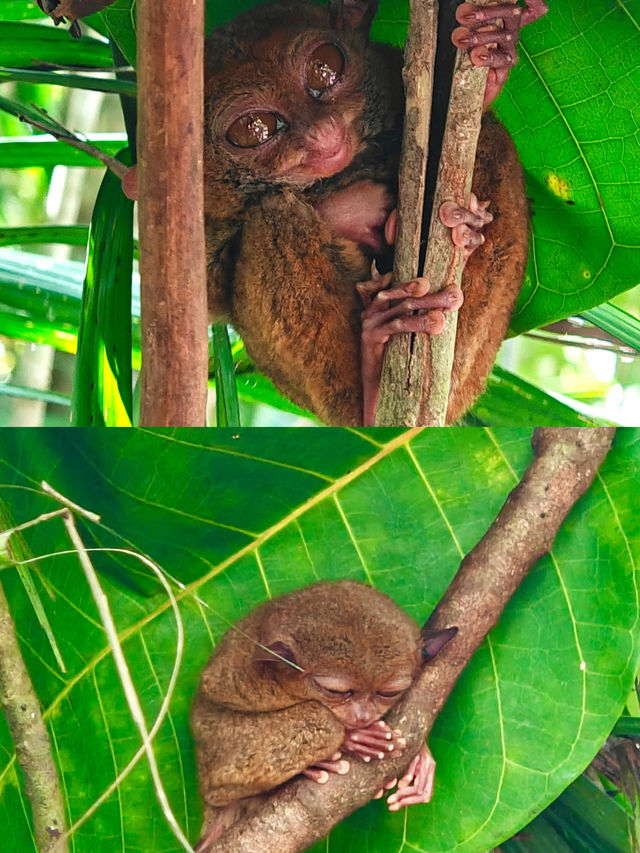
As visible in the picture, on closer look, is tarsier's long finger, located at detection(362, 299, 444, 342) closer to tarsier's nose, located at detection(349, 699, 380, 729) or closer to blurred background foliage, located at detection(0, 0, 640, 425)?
blurred background foliage, located at detection(0, 0, 640, 425)

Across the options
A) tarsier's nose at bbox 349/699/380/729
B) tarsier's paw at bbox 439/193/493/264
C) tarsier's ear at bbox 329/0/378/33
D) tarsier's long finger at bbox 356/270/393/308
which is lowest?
tarsier's nose at bbox 349/699/380/729

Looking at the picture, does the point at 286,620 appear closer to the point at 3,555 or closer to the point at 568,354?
the point at 3,555

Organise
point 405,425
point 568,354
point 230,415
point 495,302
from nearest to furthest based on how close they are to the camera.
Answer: point 405,425 < point 495,302 < point 230,415 < point 568,354

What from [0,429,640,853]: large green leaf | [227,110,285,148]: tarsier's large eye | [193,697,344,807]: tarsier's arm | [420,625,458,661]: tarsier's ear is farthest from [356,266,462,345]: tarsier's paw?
[193,697,344,807]: tarsier's arm

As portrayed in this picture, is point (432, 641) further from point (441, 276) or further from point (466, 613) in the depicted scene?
point (441, 276)

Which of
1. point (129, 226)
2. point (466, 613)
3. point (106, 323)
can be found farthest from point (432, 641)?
point (129, 226)

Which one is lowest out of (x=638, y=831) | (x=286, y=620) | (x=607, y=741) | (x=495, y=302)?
(x=638, y=831)

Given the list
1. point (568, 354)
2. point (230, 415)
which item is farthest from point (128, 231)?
point (568, 354)

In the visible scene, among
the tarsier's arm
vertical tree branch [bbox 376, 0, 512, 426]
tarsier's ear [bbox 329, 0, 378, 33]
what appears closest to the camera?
the tarsier's arm
